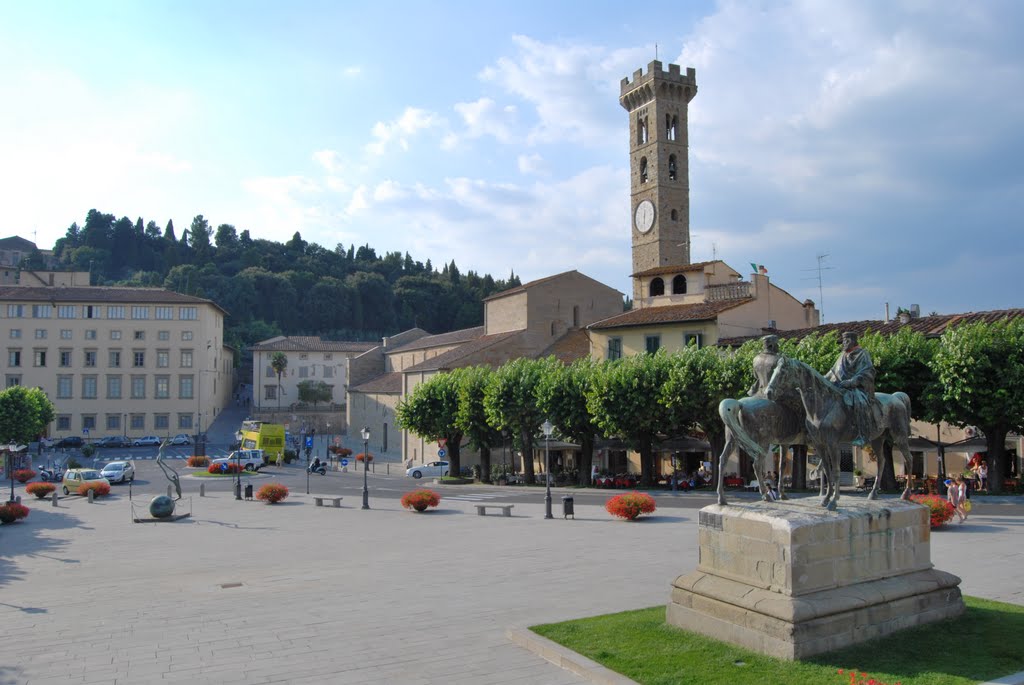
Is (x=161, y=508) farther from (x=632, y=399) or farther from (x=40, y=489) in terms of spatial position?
(x=632, y=399)

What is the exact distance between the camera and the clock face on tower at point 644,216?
262 ft

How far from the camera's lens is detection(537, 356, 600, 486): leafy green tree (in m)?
40.3

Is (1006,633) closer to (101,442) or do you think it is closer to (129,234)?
(101,442)

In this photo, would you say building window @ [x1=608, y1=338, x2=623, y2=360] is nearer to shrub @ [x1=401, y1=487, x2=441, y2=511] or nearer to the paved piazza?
shrub @ [x1=401, y1=487, x2=441, y2=511]

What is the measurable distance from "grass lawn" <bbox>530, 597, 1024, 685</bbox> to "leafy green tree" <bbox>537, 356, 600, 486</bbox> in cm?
2788

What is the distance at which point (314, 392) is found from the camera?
97.6 metres

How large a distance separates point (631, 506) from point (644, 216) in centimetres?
5901

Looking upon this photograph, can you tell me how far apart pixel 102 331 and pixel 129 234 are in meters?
86.9

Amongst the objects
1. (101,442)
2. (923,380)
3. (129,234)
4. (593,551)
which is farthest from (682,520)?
(129,234)

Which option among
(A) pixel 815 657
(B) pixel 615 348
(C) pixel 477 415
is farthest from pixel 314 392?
(A) pixel 815 657

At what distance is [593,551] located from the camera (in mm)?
20359

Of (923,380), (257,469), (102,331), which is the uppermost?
(102,331)

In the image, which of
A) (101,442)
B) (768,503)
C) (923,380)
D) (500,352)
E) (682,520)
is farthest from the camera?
(101,442)

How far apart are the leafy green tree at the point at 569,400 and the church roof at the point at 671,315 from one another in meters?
7.61
